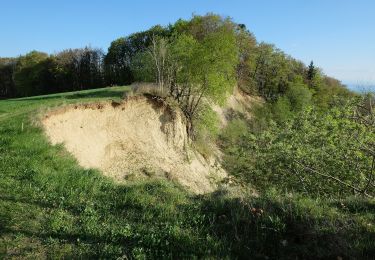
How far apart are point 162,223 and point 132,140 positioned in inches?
636

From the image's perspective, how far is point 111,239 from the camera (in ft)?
21.9

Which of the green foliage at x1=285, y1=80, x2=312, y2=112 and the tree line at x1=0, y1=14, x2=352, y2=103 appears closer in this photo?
the tree line at x1=0, y1=14, x2=352, y2=103

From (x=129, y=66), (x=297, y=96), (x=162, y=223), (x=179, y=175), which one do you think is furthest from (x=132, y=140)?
(x=297, y=96)

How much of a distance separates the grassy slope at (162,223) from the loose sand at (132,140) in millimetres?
7094

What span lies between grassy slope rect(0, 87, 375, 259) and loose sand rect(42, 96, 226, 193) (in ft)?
23.3

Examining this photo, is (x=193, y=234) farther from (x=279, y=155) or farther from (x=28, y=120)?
(x=28, y=120)

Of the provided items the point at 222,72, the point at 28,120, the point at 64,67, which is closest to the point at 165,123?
the point at 222,72

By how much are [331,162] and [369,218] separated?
9.20m

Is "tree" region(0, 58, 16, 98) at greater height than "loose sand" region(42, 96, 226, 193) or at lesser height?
greater

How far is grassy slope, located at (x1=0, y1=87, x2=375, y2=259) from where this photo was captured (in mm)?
6246

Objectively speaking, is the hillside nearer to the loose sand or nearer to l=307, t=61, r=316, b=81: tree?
the loose sand

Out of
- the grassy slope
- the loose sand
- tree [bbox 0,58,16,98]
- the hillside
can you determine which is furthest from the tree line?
the grassy slope

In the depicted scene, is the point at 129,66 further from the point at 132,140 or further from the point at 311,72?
the point at 311,72

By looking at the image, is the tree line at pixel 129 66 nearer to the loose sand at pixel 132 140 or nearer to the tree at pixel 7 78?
the tree at pixel 7 78
